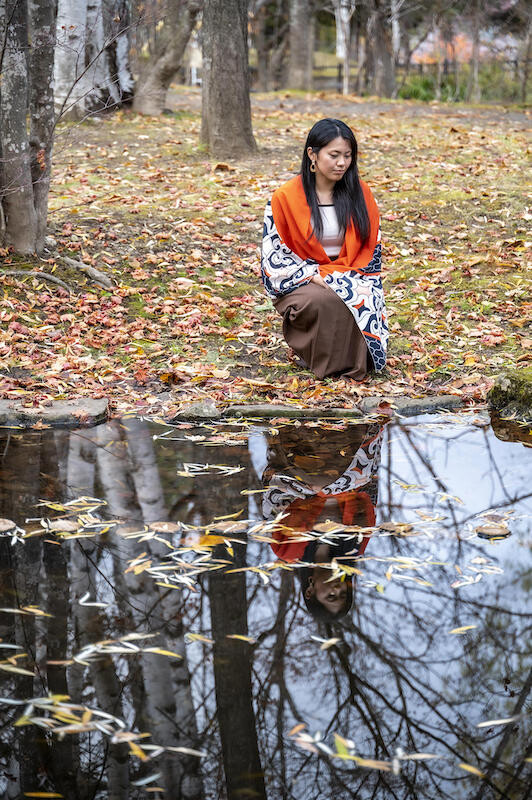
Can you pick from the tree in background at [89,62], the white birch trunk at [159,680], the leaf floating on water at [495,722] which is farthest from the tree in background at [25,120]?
the leaf floating on water at [495,722]

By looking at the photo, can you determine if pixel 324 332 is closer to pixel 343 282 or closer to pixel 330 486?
pixel 343 282

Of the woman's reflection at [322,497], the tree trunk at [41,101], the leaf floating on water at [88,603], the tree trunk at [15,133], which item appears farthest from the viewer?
the tree trunk at [41,101]

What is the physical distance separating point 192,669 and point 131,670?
Result: 0.18 meters

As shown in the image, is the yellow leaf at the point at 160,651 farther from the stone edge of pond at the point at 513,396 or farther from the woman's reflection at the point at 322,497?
the stone edge of pond at the point at 513,396

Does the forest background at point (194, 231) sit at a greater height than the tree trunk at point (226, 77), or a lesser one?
lesser

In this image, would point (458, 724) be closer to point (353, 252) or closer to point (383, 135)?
point (353, 252)

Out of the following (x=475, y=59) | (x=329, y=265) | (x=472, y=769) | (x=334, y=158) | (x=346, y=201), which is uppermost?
(x=475, y=59)

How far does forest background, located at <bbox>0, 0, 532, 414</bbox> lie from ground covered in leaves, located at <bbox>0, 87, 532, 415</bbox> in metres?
0.02

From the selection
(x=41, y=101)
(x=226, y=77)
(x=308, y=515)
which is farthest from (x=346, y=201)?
(x=226, y=77)

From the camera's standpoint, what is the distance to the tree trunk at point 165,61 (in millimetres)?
12289

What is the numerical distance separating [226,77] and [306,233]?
4.98 meters

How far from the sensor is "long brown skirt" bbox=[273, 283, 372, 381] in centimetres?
549

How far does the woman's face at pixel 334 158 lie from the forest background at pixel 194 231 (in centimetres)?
132

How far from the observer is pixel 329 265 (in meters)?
5.59
